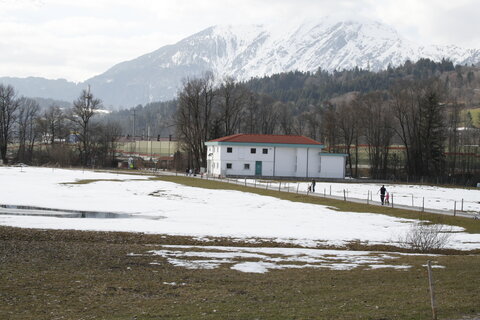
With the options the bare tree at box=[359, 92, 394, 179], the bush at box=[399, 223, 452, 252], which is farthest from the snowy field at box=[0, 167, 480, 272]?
the bare tree at box=[359, 92, 394, 179]

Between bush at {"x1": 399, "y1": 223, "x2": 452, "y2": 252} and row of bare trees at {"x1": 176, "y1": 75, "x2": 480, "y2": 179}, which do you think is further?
row of bare trees at {"x1": 176, "y1": 75, "x2": 480, "y2": 179}

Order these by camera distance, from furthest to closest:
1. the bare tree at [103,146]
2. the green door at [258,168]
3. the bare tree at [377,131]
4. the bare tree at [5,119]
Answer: the bare tree at [103,146] < the bare tree at [5,119] < the bare tree at [377,131] < the green door at [258,168]

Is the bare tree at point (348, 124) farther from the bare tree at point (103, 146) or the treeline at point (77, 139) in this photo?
the treeline at point (77, 139)

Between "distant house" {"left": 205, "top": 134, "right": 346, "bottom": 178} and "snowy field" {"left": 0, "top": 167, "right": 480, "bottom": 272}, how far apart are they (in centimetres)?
2790

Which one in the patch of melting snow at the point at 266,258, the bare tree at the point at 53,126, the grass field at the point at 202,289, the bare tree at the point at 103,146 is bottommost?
the patch of melting snow at the point at 266,258

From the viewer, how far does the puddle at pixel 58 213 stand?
32.4 metres

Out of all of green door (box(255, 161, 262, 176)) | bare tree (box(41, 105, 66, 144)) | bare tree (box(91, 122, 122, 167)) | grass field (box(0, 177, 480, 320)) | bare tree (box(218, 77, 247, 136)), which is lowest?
grass field (box(0, 177, 480, 320))

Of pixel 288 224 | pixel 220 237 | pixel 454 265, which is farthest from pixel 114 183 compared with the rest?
pixel 454 265

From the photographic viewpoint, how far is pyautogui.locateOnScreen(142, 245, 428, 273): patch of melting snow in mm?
18391

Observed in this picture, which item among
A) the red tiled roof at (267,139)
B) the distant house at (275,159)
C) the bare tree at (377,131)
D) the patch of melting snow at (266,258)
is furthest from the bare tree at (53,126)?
the patch of melting snow at (266,258)

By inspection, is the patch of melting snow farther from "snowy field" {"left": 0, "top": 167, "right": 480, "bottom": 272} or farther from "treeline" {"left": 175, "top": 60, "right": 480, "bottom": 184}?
"treeline" {"left": 175, "top": 60, "right": 480, "bottom": 184}

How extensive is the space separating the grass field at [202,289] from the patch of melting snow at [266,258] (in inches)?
28.8

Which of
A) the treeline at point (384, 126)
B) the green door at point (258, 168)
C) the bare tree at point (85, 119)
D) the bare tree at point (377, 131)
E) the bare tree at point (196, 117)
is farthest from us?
the bare tree at point (85, 119)

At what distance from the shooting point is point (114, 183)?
59.2 metres
